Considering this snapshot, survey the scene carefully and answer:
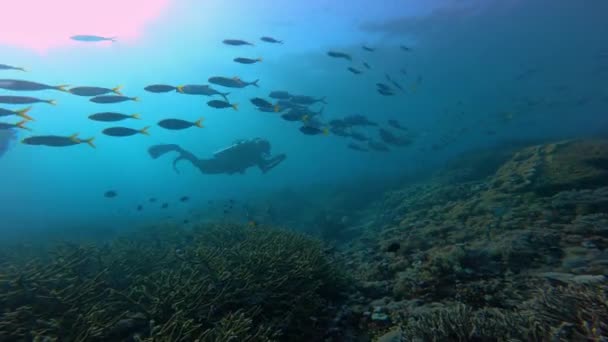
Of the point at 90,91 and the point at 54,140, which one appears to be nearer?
the point at 54,140

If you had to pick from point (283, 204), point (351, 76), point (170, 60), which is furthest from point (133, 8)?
point (351, 76)

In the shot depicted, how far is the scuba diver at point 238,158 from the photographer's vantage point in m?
17.9

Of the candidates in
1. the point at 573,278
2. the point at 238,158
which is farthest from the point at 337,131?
the point at 573,278

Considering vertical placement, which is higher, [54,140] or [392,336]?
[392,336]

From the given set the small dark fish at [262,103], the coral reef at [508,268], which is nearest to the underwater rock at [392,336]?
the coral reef at [508,268]

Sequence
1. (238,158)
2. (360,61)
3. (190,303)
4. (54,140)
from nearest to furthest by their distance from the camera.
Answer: (190,303), (54,140), (238,158), (360,61)

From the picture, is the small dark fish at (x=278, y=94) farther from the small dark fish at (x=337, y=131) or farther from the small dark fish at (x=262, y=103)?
the small dark fish at (x=337, y=131)

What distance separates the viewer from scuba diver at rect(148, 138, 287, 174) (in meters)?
17.9

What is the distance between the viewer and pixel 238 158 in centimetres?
1822

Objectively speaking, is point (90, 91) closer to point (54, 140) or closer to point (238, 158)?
point (54, 140)

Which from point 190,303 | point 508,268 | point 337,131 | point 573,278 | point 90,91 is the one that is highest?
point 573,278

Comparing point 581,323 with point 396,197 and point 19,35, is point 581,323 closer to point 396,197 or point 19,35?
point 396,197

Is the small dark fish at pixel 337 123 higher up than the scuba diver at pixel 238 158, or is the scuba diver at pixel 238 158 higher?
the small dark fish at pixel 337 123

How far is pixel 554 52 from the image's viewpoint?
126ft
